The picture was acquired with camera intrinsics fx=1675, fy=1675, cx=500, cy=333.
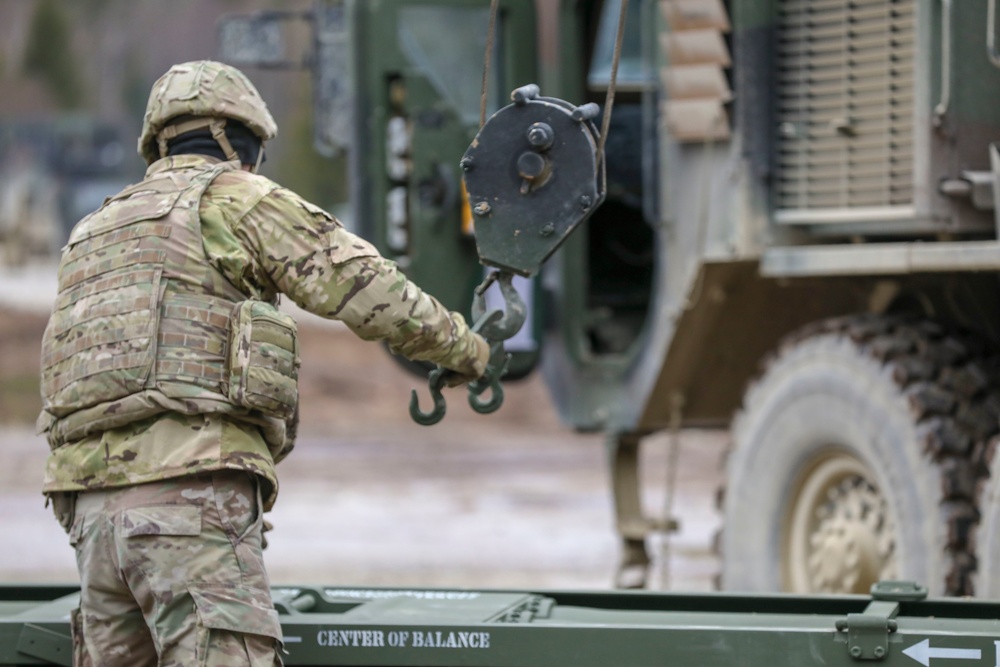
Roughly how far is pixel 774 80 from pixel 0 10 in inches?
1574

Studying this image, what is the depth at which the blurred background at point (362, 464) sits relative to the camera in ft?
28.6

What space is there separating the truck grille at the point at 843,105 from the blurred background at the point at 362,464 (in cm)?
150

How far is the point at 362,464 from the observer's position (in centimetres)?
1388

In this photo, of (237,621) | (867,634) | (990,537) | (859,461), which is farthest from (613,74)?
(859,461)

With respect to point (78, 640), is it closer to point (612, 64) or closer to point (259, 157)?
point (259, 157)

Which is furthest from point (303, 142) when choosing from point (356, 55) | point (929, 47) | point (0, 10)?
point (929, 47)

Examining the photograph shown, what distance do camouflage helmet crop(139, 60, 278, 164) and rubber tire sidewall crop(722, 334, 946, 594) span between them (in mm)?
1998

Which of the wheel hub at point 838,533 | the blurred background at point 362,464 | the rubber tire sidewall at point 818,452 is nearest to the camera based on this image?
the rubber tire sidewall at point 818,452

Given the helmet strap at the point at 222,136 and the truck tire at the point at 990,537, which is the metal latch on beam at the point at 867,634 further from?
the helmet strap at the point at 222,136

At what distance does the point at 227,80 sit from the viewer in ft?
11.5

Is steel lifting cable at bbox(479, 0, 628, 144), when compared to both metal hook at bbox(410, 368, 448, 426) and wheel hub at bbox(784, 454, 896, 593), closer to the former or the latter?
metal hook at bbox(410, 368, 448, 426)

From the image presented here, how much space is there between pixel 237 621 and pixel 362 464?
10704mm

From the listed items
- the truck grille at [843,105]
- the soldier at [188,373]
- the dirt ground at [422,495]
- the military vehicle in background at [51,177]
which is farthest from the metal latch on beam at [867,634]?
the military vehicle in background at [51,177]

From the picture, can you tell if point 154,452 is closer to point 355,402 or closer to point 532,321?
point 532,321
